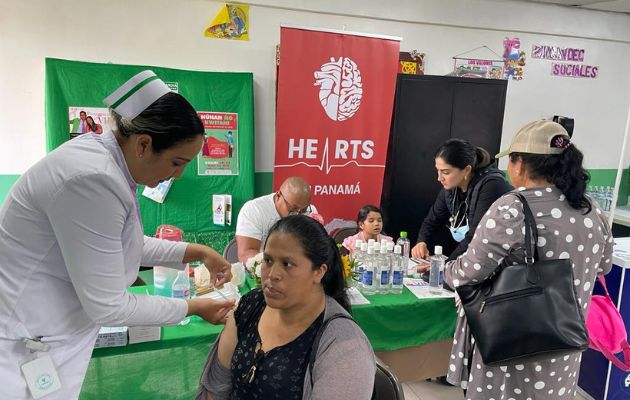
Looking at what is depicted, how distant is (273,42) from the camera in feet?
12.6

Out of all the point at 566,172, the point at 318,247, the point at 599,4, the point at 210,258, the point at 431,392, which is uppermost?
the point at 599,4

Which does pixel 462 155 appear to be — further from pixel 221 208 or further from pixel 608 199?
pixel 608 199

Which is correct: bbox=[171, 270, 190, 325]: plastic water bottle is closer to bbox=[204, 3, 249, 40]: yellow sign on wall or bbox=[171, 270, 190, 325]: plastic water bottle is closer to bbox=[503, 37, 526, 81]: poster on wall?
bbox=[204, 3, 249, 40]: yellow sign on wall

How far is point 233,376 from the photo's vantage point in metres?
1.30

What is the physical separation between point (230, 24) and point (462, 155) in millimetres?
2322

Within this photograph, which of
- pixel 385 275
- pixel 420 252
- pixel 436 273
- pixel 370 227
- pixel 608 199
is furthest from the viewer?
pixel 608 199

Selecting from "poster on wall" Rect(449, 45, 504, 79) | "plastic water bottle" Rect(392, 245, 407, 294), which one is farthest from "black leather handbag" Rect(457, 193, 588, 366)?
"poster on wall" Rect(449, 45, 504, 79)

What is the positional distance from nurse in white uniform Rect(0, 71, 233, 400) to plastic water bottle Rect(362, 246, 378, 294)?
4.11 feet

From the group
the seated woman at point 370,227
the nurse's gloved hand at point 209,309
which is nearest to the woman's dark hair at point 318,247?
the nurse's gloved hand at point 209,309

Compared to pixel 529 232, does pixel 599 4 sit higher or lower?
higher

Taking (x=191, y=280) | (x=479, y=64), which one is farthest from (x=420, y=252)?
(x=479, y=64)

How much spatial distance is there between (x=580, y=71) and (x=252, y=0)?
3743 millimetres

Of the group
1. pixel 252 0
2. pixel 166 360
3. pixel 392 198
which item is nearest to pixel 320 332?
pixel 166 360

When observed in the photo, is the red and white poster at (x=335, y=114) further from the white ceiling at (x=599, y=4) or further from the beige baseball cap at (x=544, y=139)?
the beige baseball cap at (x=544, y=139)
